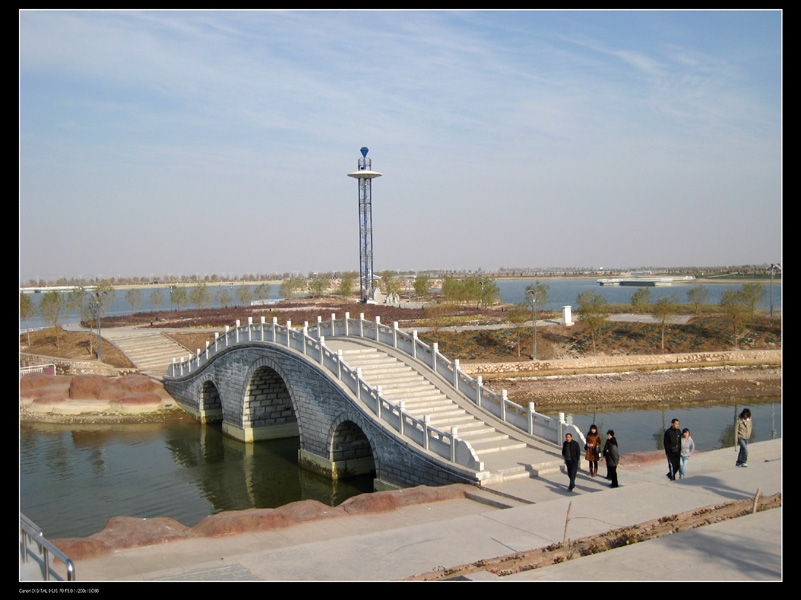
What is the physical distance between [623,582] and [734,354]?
116 feet

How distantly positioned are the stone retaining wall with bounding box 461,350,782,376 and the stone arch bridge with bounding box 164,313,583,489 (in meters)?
12.9

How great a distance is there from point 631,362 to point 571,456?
85.9 ft

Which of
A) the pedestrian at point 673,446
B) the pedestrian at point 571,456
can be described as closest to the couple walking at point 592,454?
the pedestrian at point 571,456

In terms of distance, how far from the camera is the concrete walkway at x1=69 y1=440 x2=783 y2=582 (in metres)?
7.91

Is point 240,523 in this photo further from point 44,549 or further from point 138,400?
point 138,400

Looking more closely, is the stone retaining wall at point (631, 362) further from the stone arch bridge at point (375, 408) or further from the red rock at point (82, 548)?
the red rock at point (82, 548)

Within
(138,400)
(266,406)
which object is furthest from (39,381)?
(266,406)

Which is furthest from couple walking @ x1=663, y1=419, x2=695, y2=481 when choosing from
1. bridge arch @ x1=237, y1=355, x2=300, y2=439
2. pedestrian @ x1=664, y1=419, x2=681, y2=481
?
bridge arch @ x1=237, y1=355, x2=300, y2=439

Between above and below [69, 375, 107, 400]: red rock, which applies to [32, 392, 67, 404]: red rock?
below

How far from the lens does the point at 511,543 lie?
32.4 ft

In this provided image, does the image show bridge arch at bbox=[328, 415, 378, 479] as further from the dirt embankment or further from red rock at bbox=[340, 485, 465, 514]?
the dirt embankment

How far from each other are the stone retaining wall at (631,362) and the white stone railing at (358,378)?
13037mm

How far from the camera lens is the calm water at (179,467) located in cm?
1889

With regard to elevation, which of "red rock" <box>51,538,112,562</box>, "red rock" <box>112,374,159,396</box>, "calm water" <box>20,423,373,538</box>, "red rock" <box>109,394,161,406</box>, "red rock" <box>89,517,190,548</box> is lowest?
"calm water" <box>20,423,373,538</box>
